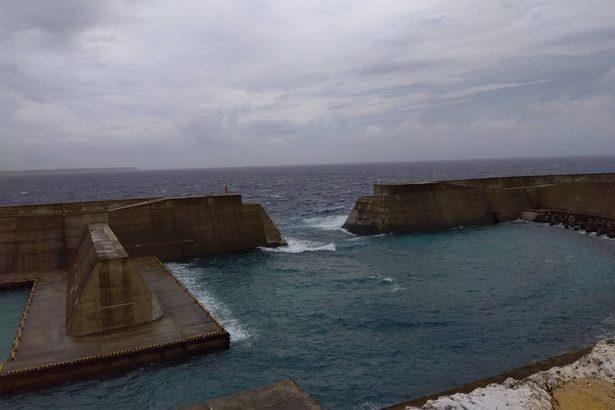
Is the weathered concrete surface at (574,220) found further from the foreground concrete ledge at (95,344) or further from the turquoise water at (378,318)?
the foreground concrete ledge at (95,344)

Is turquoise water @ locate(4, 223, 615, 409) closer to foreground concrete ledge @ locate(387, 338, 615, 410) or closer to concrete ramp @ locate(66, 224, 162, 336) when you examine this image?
concrete ramp @ locate(66, 224, 162, 336)

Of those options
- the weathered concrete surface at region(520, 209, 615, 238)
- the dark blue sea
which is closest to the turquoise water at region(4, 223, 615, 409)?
→ the dark blue sea

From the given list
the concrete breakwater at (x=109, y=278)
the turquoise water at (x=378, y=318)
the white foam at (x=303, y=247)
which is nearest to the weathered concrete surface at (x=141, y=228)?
the concrete breakwater at (x=109, y=278)

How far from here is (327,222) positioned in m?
60.5

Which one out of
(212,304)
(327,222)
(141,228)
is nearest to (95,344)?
(212,304)

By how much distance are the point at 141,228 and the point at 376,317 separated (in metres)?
23.5

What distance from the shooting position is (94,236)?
2989 cm

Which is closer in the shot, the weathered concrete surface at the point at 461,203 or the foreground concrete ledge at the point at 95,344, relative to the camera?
the foreground concrete ledge at the point at 95,344

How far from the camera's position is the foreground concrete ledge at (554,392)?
1122 centimetres

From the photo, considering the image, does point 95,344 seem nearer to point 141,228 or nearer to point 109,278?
point 109,278

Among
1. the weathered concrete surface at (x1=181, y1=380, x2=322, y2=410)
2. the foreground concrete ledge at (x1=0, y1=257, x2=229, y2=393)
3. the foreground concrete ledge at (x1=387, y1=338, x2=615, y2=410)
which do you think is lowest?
the foreground concrete ledge at (x1=0, y1=257, x2=229, y2=393)

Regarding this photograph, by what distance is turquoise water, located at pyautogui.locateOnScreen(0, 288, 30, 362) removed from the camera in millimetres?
21391

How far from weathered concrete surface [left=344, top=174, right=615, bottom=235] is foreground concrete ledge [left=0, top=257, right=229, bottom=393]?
2936 centimetres

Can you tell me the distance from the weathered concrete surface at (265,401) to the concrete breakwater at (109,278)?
8370mm
